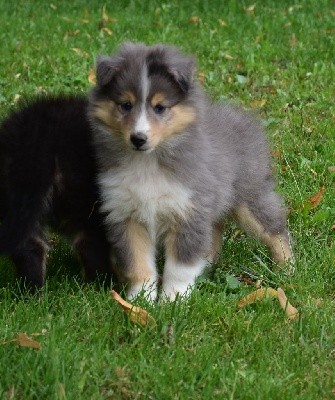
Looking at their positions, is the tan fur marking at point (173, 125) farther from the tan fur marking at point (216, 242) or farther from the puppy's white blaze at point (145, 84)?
the tan fur marking at point (216, 242)

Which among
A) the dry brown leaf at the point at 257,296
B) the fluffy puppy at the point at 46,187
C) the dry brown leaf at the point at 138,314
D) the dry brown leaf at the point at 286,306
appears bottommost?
the dry brown leaf at the point at 257,296

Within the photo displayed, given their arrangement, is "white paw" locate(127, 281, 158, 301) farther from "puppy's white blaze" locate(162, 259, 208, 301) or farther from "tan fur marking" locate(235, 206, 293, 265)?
"tan fur marking" locate(235, 206, 293, 265)

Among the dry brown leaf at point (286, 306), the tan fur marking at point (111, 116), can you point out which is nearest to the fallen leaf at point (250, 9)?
the tan fur marking at point (111, 116)

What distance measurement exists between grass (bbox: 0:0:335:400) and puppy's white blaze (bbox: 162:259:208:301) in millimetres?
124

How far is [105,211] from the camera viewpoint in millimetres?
5500

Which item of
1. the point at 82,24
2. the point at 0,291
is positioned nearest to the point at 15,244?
the point at 0,291

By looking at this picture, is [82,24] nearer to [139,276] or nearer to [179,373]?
[139,276]

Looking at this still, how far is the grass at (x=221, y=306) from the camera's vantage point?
4328 mm

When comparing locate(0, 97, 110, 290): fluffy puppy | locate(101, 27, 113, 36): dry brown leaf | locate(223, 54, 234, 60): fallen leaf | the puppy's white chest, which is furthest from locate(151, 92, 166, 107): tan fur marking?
locate(101, 27, 113, 36): dry brown leaf

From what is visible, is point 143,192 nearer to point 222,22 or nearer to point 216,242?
point 216,242

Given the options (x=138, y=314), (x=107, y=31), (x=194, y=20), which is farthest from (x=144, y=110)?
(x=194, y=20)

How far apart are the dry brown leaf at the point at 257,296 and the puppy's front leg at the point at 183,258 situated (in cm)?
38

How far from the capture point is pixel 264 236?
6.26 metres

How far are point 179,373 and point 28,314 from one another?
3.54ft
